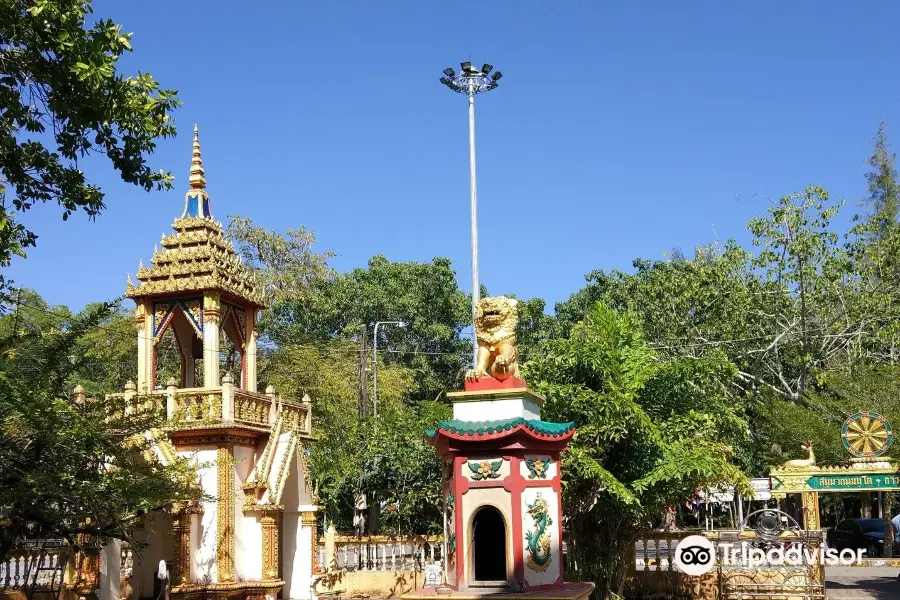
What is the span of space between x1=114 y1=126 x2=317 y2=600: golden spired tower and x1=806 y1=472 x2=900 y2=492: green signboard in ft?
36.8

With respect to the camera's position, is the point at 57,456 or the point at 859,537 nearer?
the point at 57,456

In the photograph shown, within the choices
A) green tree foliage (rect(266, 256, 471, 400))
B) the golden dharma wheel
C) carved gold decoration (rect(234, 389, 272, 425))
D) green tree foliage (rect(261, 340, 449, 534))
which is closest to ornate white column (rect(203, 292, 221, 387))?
carved gold decoration (rect(234, 389, 272, 425))

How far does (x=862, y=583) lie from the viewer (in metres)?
25.1

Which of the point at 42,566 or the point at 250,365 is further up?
the point at 250,365

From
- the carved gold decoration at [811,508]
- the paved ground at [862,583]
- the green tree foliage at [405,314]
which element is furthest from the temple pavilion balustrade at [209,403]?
the green tree foliage at [405,314]

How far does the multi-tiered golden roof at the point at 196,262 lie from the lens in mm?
19906

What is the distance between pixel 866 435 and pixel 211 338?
1439 centimetres

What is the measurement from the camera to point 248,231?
41.6m

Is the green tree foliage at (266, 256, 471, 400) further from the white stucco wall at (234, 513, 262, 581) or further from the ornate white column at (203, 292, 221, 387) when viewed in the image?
the white stucco wall at (234, 513, 262, 581)

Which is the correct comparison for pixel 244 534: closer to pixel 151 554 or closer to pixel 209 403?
pixel 151 554

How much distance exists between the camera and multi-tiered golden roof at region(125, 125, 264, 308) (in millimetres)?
19906

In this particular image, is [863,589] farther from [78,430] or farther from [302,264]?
[302,264]

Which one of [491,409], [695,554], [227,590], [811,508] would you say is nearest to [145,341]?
[227,590]

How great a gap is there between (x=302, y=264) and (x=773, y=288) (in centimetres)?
2012
